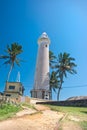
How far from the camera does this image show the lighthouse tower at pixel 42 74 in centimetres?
4772

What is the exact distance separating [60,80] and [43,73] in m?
6.59

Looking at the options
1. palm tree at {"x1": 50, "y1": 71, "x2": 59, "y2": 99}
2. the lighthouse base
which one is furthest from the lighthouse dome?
the lighthouse base

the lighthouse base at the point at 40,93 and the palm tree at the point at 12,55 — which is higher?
the palm tree at the point at 12,55

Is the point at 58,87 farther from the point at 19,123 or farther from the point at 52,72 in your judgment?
the point at 19,123

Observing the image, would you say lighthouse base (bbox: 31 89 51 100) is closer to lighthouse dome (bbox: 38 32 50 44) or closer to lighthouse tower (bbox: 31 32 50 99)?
lighthouse tower (bbox: 31 32 50 99)

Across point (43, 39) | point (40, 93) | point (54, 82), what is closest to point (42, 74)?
point (40, 93)

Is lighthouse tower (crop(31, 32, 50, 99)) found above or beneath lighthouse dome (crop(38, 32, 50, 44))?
beneath

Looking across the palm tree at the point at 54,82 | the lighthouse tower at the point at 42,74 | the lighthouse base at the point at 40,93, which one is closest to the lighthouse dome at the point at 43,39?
the lighthouse tower at the point at 42,74

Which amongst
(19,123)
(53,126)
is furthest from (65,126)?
(19,123)

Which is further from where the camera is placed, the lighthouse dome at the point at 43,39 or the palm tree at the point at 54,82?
the palm tree at the point at 54,82

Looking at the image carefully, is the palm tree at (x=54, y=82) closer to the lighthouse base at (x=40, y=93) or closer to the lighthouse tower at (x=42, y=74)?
the lighthouse tower at (x=42, y=74)

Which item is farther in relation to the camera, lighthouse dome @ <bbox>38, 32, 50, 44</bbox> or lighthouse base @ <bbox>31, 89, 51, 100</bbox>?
lighthouse dome @ <bbox>38, 32, 50, 44</bbox>

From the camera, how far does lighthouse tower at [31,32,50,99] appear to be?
157 feet

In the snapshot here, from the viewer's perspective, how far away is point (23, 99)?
123 ft
